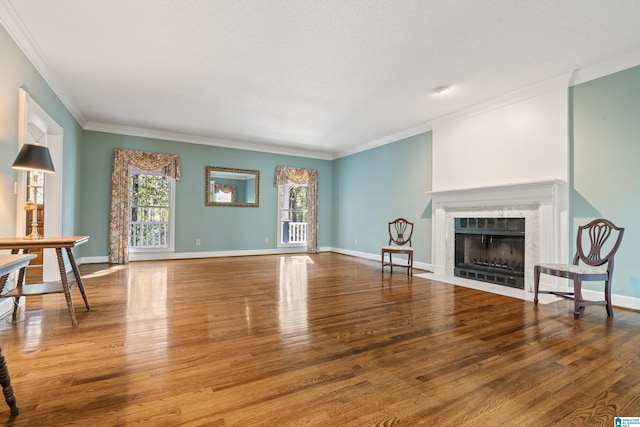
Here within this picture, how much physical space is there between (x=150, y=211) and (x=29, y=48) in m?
3.78

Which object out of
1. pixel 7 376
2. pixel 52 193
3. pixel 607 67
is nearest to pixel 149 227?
pixel 52 193

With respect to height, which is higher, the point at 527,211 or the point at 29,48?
the point at 29,48

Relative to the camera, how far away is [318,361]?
1911 millimetres

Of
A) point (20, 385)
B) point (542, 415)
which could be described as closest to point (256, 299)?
point (20, 385)

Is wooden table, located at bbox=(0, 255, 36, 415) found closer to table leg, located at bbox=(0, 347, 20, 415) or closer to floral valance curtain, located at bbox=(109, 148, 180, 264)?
table leg, located at bbox=(0, 347, 20, 415)

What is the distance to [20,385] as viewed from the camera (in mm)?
1590

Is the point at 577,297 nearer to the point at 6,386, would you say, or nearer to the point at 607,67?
the point at 607,67

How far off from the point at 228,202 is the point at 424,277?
457cm

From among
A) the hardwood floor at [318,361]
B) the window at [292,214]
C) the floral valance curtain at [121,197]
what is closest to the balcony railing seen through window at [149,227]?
the floral valance curtain at [121,197]

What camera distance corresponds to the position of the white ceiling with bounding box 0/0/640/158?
8.25 ft

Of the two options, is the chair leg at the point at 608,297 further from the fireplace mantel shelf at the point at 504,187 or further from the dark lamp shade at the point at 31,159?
the dark lamp shade at the point at 31,159

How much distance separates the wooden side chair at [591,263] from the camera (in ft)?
9.39

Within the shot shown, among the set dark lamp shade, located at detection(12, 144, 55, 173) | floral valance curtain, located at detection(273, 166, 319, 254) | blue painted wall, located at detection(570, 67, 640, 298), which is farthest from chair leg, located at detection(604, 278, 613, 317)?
floral valance curtain, located at detection(273, 166, 319, 254)

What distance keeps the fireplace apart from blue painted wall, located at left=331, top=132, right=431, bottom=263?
633 millimetres
